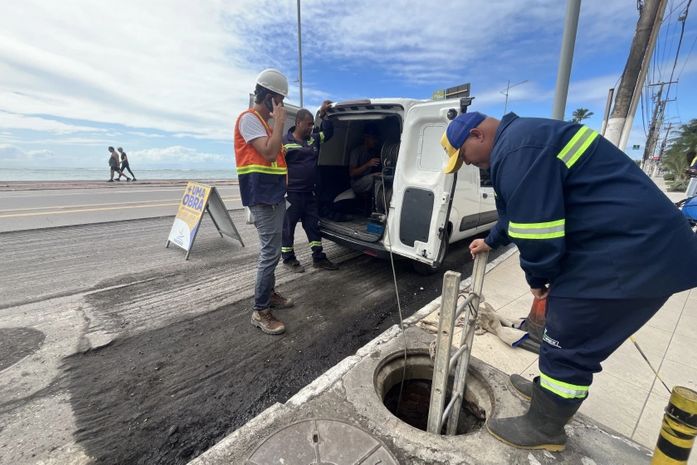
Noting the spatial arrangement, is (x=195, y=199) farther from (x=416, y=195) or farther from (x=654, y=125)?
(x=654, y=125)

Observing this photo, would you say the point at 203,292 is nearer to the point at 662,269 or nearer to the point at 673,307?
the point at 662,269

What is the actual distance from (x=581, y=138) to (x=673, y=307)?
152 inches

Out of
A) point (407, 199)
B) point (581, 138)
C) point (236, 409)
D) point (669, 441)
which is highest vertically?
point (581, 138)

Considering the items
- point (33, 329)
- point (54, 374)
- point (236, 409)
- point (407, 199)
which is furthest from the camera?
point (407, 199)

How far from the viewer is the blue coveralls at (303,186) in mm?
4152

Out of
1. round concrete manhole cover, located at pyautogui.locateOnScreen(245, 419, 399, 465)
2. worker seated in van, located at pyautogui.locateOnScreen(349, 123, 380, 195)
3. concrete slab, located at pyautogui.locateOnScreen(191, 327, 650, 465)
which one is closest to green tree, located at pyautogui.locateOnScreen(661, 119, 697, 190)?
worker seated in van, located at pyautogui.locateOnScreen(349, 123, 380, 195)

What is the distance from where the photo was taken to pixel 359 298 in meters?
3.88

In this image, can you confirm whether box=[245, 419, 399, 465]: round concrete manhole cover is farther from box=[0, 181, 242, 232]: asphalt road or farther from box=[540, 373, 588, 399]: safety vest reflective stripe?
box=[0, 181, 242, 232]: asphalt road

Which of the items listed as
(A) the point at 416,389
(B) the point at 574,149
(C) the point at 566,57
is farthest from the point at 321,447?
(C) the point at 566,57

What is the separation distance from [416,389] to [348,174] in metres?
4.04

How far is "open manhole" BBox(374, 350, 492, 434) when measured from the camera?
2264 mm

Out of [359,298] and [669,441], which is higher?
[669,441]

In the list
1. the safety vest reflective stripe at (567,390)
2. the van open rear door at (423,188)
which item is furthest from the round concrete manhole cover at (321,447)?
the van open rear door at (423,188)

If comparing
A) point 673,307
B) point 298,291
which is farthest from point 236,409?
point 673,307
